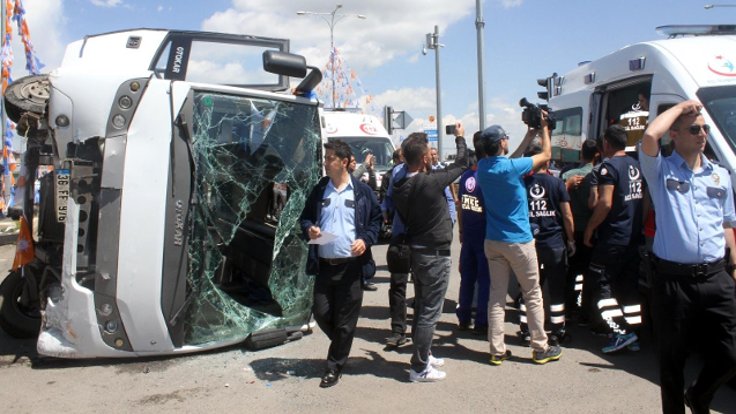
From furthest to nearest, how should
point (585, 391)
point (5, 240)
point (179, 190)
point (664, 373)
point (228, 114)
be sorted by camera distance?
point (5, 240) → point (228, 114) → point (179, 190) → point (585, 391) → point (664, 373)

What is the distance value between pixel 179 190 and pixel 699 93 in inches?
183

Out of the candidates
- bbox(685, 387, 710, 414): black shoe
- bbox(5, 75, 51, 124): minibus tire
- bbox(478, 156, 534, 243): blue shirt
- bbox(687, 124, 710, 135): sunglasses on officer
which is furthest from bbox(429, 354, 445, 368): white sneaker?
bbox(5, 75, 51, 124): minibus tire

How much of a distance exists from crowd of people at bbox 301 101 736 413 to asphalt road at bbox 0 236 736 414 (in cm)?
18

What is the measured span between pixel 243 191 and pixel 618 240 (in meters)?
3.45

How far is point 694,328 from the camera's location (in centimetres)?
335

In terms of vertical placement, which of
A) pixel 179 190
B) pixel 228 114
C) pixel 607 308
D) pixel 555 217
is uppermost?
pixel 228 114

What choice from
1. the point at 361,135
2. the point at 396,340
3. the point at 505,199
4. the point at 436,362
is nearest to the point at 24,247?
the point at 396,340

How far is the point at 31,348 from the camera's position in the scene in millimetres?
5539

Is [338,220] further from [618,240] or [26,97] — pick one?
[26,97]

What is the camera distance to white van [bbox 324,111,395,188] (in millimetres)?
12891

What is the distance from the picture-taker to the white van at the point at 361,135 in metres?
12.9

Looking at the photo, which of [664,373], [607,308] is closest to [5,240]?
[607,308]

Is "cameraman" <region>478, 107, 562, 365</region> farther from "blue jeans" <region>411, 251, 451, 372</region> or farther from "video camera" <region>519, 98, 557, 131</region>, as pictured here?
"blue jeans" <region>411, 251, 451, 372</region>

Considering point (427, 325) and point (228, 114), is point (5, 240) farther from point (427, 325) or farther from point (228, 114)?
point (427, 325)
